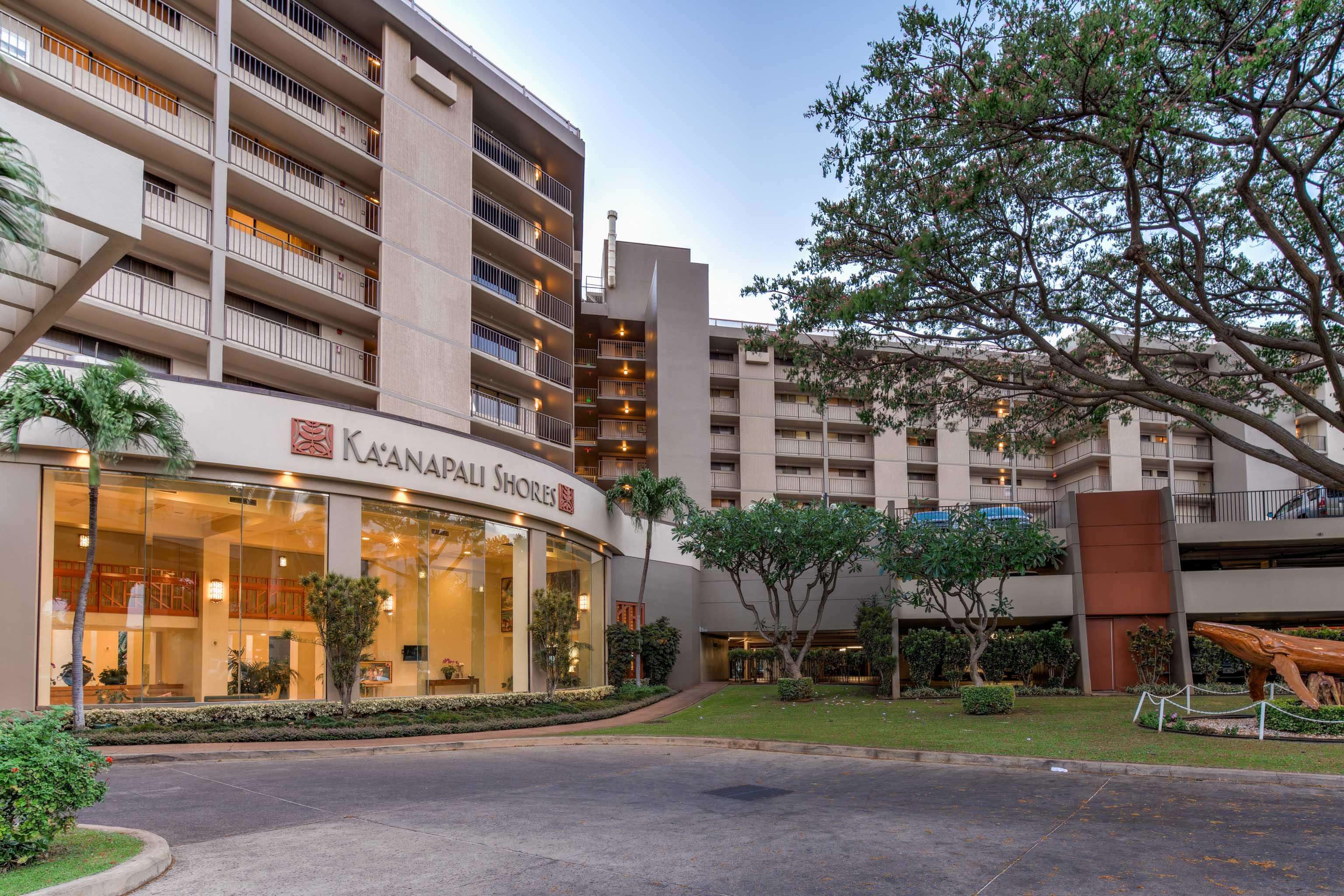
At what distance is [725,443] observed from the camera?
184 ft

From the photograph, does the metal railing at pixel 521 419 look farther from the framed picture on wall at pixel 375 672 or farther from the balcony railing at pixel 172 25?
the balcony railing at pixel 172 25

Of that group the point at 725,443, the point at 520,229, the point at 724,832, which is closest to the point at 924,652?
the point at 724,832

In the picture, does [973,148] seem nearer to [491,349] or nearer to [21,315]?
[21,315]

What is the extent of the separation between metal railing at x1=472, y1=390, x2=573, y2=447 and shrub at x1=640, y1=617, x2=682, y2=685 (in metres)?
9.06

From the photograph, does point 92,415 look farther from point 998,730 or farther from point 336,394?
point 998,730

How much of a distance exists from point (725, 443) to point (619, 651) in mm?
25347

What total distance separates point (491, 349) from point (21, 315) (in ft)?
87.1

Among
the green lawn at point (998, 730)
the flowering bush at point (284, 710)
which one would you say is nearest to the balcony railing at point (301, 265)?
the flowering bush at point (284, 710)


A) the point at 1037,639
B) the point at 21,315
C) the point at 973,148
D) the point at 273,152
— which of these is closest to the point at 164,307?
the point at 273,152

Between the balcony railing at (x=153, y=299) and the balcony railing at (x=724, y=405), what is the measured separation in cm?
3396

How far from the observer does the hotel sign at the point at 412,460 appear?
70.4ft

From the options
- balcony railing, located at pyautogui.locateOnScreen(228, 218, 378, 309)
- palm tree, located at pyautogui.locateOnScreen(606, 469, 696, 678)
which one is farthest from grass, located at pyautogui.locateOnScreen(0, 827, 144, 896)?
palm tree, located at pyautogui.locateOnScreen(606, 469, 696, 678)

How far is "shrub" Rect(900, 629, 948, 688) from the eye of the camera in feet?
100

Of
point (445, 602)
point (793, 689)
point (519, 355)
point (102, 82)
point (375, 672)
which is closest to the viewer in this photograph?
point (375, 672)
